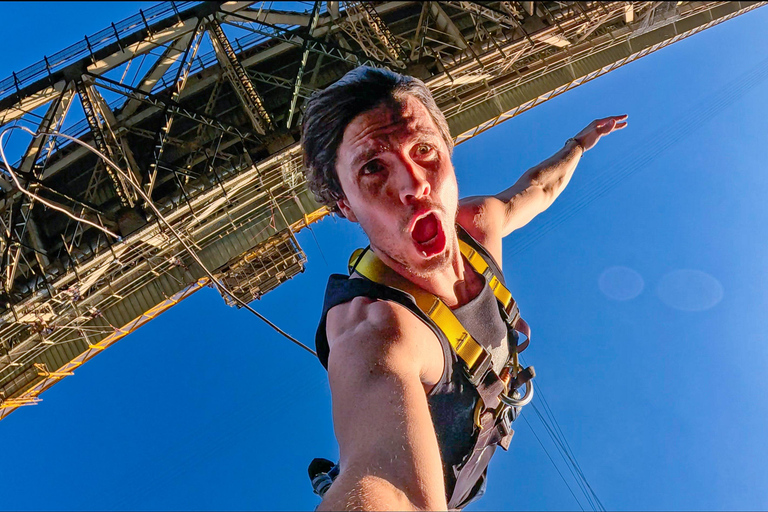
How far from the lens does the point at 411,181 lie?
3.41 meters

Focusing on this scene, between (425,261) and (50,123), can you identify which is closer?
(425,261)

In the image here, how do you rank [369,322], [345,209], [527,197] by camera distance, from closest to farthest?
1. [369,322]
2. [345,209]
3. [527,197]

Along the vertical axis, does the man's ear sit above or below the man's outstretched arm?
below

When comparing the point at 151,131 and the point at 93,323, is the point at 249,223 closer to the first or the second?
the point at 151,131

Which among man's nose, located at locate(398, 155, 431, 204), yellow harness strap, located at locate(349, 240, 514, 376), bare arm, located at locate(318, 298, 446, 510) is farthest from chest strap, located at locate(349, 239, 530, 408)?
man's nose, located at locate(398, 155, 431, 204)

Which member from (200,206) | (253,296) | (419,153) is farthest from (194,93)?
(419,153)

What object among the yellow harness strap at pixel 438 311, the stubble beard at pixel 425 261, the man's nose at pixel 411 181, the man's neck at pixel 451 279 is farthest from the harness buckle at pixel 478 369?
the man's nose at pixel 411 181

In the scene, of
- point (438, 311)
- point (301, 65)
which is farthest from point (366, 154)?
point (301, 65)

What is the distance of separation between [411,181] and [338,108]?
3.48ft

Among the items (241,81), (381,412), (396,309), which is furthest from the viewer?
(241,81)

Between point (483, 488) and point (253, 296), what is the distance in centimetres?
773

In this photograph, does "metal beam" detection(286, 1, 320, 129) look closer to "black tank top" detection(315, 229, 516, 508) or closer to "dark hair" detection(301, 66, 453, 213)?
"dark hair" detection(301, 66, 453, 213)

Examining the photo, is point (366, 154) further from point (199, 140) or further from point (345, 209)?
point (199, 140)

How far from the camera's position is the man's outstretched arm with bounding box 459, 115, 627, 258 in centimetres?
530
